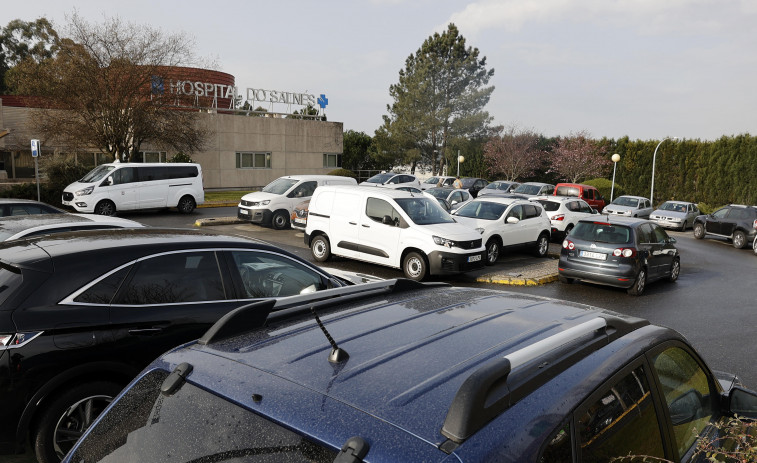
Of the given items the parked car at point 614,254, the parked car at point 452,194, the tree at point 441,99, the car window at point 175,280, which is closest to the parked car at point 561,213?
the parked car at point 452,194

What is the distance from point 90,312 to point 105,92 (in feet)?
81.4

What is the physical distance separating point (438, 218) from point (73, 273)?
32.5ft

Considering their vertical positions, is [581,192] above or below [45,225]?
below

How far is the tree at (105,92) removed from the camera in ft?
82.6

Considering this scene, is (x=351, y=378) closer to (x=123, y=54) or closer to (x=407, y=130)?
(x=123, y=54)

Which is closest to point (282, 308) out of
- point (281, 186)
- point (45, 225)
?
point (45, 225)

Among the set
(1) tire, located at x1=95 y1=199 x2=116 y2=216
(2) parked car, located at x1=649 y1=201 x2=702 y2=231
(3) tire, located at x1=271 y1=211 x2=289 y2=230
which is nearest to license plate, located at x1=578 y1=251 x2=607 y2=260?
(3) tire, located at x1=271 y1=211 x2=289 y2=230

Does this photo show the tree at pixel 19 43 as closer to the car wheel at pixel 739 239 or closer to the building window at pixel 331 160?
the building window at pixel 331 160

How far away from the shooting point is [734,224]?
22438 mm

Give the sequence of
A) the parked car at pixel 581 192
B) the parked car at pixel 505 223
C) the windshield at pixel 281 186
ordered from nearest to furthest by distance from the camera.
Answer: the parked car at pixel 505 223
the windshield at pixel 281 186
the parked car at pixel 581 192

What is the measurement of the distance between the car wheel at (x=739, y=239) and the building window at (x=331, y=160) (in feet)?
92.1

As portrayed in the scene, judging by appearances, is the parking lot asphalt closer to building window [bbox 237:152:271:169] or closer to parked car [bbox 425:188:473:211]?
parked car [bbox 425:188:473:211]

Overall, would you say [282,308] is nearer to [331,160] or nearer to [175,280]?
[175,280]

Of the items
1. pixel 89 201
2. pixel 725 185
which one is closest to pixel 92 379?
pixel 89 201
